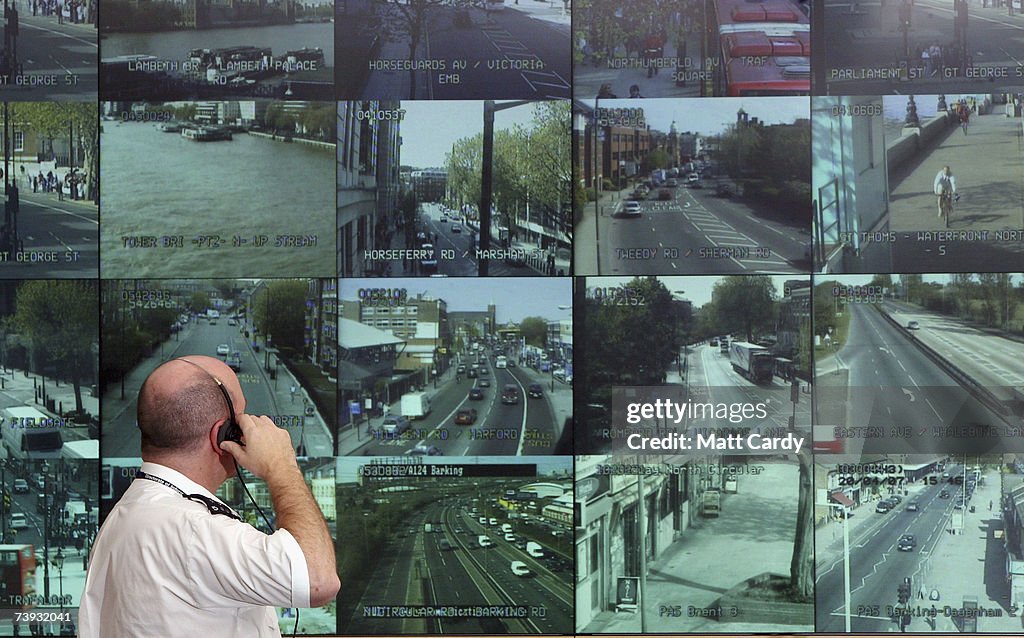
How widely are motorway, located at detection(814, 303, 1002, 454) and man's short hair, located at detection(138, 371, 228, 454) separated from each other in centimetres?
278

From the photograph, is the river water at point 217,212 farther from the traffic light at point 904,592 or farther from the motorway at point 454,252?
the traffic light at point 904,592

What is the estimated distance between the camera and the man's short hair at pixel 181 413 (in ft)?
5.77

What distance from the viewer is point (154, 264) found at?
159 inches

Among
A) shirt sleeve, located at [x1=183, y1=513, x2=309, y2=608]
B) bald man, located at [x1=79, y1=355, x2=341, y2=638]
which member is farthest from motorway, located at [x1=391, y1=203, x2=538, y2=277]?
shirt sleeve, located at [x1=183, y1=513, x2=309, y2=608]

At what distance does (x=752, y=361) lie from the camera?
3988 millimetres

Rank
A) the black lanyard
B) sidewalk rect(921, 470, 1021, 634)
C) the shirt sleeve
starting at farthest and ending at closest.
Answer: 1. sidewalk rect(921, 470, 1021, 634)
2. the black lanyard
3. the shirt sleeve

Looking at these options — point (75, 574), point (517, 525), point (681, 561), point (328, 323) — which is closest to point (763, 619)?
point (681, 561)

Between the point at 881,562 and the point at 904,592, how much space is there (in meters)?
0.14

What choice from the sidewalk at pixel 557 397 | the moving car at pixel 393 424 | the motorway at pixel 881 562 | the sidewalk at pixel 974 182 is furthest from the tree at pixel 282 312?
the sidewalk at pixel 974 182

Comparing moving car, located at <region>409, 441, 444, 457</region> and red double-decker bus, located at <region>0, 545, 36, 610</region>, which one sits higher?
moving car, located at <region>409, 441, 444, 457</region>

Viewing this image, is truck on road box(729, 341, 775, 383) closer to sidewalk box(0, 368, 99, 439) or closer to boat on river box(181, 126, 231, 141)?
boat on river box(181, 126, 231, 141)

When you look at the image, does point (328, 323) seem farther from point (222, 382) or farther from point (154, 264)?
point (222, 382)

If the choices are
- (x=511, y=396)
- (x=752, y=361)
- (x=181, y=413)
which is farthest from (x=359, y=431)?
(x=181, y=413)

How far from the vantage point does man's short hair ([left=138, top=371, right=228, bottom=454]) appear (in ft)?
5.77
